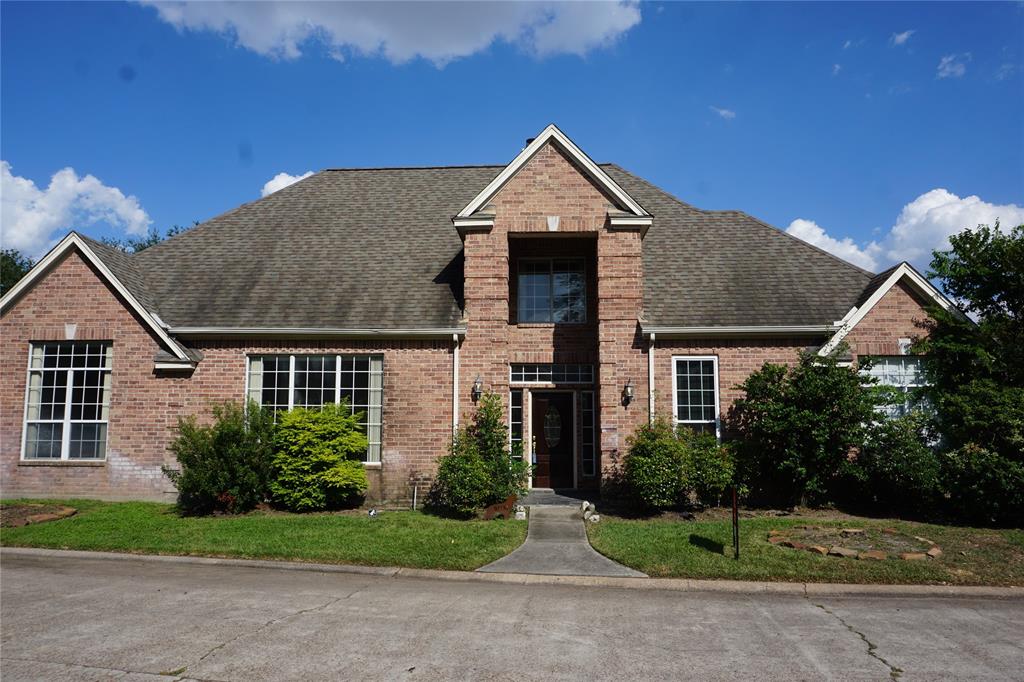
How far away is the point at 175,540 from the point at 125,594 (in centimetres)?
298

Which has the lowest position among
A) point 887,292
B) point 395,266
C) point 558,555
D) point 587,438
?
point 558,555

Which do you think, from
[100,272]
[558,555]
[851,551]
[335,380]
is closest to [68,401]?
[100,272]

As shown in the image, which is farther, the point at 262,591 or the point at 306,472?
the point at 306,472

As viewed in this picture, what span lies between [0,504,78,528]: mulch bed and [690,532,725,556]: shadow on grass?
12.0 metres

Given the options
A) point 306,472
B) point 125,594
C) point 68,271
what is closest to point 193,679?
point 125,594

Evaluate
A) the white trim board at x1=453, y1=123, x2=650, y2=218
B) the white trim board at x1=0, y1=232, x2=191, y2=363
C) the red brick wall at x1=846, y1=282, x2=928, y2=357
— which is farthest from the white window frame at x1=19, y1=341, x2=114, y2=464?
the red brick wall at x1=846, y1=282, x2=928, y2=357

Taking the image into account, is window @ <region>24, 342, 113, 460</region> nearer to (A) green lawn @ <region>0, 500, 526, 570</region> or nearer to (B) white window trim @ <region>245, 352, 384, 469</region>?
(A) green lawn @ <region>0, 500, 526, 570</region>

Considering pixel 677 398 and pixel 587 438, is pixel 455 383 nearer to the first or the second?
pixel 587 438

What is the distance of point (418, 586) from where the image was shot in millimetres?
9055

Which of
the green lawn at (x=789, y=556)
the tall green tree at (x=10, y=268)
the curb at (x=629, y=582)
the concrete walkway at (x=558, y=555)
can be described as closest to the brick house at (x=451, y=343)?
the concrete walkway at (x=558, y=555)

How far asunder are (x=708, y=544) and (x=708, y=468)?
2.67 meters

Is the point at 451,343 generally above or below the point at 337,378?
above

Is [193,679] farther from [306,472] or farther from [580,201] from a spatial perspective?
[580,201]

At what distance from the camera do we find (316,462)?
13.5 metres
